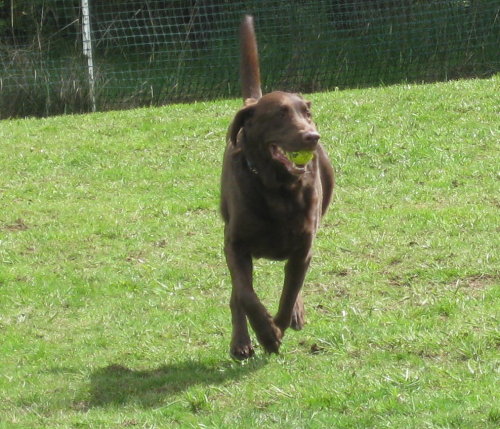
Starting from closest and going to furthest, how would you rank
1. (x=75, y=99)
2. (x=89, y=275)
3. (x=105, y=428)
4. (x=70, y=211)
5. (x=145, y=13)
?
(x=105, y=428)
(x=89, y=275)
(x=70, y=211)
(x=75, y=99)
(x=145, y=13)

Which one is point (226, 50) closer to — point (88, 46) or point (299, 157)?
point (88, 46)

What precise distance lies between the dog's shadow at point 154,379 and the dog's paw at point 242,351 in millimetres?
47

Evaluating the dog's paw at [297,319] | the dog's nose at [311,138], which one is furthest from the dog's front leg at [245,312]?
the dog's nose at [311,138]

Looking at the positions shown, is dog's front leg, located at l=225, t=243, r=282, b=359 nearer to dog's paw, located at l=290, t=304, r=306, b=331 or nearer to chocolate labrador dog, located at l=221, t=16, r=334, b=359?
chocolate labrador dog, located at l=221, t=16, r=334, b=359

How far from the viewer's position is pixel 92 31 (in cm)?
1536

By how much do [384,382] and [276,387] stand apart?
508 mm

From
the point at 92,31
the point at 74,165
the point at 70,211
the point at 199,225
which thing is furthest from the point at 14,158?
the point at 92,31

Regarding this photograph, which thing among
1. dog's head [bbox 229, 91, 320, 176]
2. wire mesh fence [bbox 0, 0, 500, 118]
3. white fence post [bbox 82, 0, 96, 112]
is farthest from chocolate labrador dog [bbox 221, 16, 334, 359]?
wire mesh fence [bbox 0, 0, 500, 118]

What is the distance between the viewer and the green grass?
5.04 m

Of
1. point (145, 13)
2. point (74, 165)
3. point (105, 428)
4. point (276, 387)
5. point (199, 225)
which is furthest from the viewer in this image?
point (145, 13)

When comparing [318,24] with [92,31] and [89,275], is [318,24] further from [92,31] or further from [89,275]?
[89,275]

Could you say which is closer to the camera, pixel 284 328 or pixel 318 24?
pixel 284 328

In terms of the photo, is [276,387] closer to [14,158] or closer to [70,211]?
[70,211]

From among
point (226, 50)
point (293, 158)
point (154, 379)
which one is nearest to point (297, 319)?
point (154, 379)
